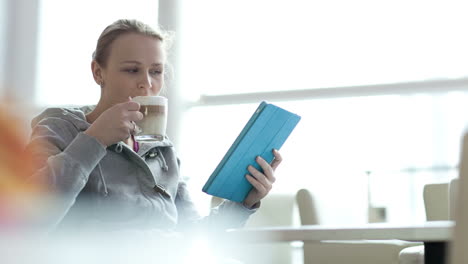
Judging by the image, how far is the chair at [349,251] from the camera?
9.52ft

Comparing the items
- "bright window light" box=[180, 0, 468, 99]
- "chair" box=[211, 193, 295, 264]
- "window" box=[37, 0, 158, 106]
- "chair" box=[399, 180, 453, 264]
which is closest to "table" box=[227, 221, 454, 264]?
"chair" box=[399, 180, 453, 264]

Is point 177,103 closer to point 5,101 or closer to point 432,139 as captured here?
point 432,139

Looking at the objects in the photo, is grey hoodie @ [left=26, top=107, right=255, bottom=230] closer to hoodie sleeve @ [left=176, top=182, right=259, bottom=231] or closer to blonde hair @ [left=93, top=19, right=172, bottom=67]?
hoodie sleeve @ [left=176, top=182, right=259, bottom=231]

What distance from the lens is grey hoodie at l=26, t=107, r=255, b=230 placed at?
1273mm

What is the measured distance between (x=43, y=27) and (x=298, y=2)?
1.66 metres

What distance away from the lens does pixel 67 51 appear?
446 centimetres

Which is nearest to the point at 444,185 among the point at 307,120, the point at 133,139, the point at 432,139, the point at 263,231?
the point at 432,139

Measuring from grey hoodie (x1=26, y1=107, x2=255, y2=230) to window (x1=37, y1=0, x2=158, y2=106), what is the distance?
114 inches

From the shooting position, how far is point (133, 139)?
1.61m

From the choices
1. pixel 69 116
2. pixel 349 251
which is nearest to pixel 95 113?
pixel 69 116

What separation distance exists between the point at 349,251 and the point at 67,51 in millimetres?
2334

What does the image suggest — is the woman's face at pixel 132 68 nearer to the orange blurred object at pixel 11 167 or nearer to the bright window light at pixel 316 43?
the orange blurred object at pixel 11 167

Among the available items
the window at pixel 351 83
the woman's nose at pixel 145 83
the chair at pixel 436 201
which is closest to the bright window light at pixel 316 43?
the window at pixel 351 83

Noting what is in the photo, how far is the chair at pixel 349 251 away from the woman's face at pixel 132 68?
4.73 feet
